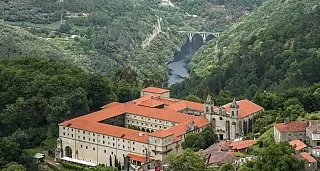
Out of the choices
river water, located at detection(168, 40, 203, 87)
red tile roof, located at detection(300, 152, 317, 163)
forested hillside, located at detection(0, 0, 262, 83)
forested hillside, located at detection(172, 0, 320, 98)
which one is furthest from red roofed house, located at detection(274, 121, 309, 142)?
forested hillside, located at detection(0, 0, 262, 83)

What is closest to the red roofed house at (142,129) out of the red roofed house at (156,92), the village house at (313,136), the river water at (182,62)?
the red roofed house at (156,92)

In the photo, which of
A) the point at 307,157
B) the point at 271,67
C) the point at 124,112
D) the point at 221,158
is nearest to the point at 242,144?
the point at 221,158

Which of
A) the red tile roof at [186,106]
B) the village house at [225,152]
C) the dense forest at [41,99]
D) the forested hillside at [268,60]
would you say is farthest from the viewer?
the forested hillside at [268,60]

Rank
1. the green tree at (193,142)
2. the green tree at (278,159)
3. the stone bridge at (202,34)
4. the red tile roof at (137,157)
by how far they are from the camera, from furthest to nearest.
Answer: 1. the stone bridge at (202,34)
2. the green tree at (193,142)
3. the red tile roof at (137,157)
4. the green tree at (278,159)

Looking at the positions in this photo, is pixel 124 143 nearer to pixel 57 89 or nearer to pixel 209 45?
pixel 57 89

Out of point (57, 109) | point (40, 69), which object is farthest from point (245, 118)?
point (40, 69)

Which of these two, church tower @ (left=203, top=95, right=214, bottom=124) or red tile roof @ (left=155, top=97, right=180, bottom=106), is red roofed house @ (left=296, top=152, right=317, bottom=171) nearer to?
church tower @ (left=203, top=95, right=214, bottom=124)

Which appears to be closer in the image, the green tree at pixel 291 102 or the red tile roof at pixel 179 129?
the red tile roof at pixel 179 129

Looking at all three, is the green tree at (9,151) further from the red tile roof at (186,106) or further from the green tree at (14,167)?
the red tile roof at (186,106)
